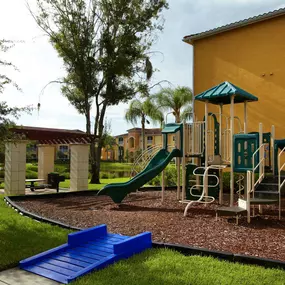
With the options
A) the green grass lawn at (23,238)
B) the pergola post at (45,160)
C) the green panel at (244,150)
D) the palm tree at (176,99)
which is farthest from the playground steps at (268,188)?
the palm tree at (176,99)

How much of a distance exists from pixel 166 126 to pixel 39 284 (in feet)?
23.6

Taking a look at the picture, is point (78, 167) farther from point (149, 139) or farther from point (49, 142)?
point (149, 139)

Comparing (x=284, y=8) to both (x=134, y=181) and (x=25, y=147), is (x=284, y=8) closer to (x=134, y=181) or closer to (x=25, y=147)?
(x=134, y=181)

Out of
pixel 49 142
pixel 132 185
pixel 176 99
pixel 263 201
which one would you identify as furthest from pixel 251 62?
pixel 176 99

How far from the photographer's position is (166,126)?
10.6 meters

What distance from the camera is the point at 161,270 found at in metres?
4.29

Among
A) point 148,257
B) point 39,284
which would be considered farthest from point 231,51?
point 39,284

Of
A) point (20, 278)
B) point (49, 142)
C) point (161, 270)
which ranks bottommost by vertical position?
point (20, 278)

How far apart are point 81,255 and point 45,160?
1338 cm

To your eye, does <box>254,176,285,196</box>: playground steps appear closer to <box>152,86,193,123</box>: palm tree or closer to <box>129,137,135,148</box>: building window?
<box>152,86,193,123</box>: palm tree

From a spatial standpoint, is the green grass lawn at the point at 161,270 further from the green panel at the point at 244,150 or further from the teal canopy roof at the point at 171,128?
the teal canopy roof at the point at 171,128

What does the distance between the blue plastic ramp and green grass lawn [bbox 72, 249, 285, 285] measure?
0.19 metres

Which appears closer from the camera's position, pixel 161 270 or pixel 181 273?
pixel 181 273

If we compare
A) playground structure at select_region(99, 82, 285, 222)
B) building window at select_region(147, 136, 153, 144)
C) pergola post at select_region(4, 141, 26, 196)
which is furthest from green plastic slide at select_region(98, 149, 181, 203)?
building window at select_region(147, 136, 153, 144)
